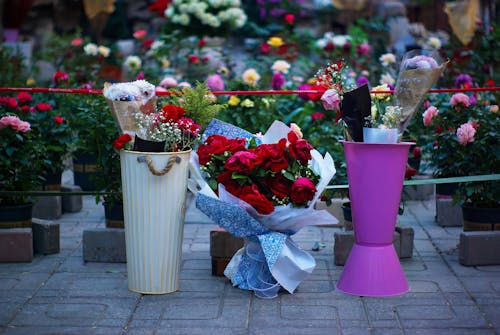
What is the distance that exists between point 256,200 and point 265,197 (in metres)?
0.08

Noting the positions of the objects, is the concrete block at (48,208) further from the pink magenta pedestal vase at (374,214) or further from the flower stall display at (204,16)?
the flower stall display at (204,16)

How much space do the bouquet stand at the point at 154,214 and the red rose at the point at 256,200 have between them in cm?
36

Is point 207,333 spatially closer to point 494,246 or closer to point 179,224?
point 179,224

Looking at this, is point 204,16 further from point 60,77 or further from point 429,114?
point 429,114

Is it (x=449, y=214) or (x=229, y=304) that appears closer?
(x=229, y=304)

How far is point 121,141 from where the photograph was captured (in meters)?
4.44

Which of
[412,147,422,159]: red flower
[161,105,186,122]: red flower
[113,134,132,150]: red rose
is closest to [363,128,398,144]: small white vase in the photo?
[161,105,186,122]: red flower

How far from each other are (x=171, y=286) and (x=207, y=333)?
0.71m

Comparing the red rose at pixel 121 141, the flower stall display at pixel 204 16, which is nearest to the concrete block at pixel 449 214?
the red rose at pixel 121 141

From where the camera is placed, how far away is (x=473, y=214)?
5332mm

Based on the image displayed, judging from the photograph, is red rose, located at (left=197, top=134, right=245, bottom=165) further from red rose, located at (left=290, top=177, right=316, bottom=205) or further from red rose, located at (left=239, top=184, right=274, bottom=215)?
red rose, located at (left=290, top=177, right=316, bottom=205)

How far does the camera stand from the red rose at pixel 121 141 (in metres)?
4.42

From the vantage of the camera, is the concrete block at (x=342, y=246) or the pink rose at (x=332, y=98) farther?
the concrete block at (x=342, y=246)

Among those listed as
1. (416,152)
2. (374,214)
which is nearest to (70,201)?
(416,152)
